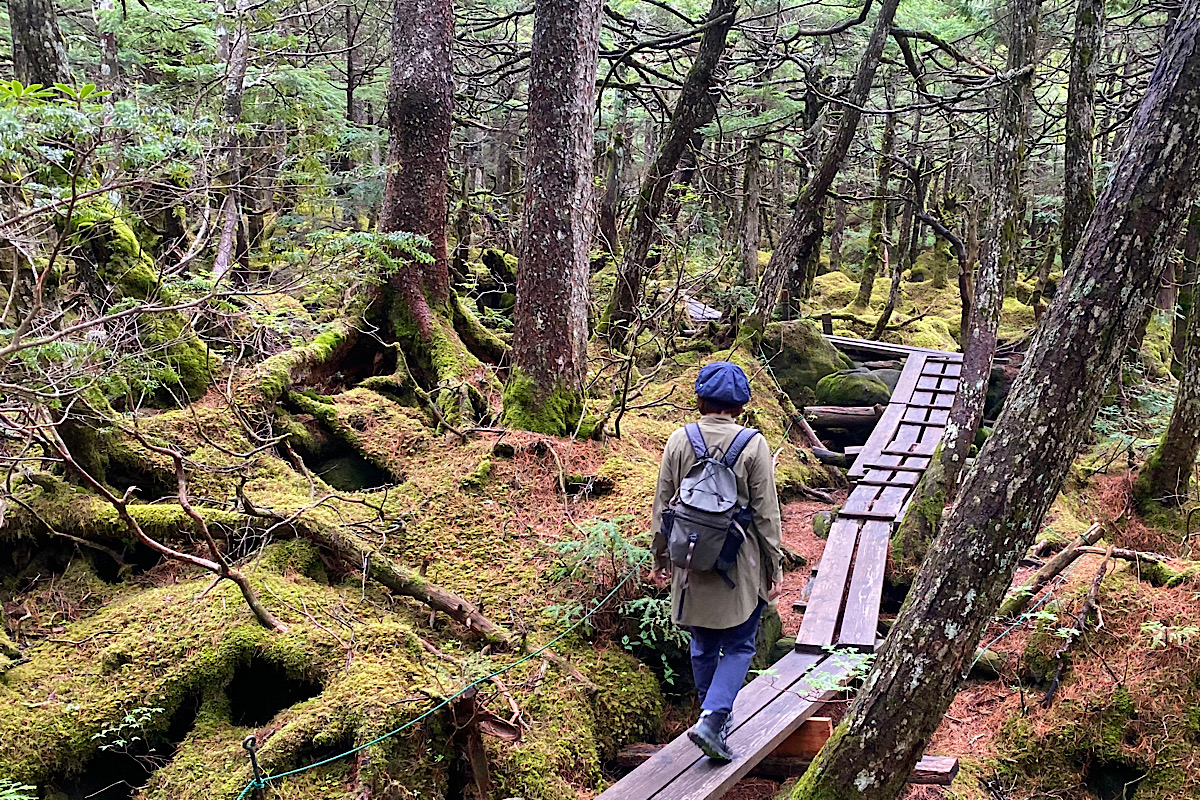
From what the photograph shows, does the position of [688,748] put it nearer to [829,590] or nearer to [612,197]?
[829,590]

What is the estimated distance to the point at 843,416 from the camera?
39.7 ft

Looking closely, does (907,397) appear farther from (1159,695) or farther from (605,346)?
(1159,695)

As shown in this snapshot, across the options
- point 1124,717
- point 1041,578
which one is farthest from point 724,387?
point 1041,578

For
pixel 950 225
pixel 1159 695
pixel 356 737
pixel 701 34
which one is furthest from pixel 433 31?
pixel 950 225

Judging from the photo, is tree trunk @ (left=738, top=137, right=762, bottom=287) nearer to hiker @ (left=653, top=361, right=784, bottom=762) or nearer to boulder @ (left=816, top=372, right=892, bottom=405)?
boulder @ (left=816, top=372, right=892, bottom=405)

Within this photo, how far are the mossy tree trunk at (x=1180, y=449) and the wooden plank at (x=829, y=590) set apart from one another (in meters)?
2.91

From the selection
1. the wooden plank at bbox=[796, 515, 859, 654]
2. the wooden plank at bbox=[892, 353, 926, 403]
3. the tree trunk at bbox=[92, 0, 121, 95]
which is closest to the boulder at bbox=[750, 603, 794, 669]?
the wooden plank at bbox=[796, 515, 859, 654]

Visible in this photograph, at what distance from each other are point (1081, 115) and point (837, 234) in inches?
696

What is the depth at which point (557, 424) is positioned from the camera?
734 centimetres

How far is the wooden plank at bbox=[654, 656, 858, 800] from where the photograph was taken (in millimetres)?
4203

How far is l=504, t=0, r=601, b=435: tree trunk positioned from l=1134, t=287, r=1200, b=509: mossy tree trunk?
5.84 metres

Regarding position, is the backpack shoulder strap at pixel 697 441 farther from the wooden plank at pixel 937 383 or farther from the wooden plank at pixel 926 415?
the wooden plank at pixel 937 383

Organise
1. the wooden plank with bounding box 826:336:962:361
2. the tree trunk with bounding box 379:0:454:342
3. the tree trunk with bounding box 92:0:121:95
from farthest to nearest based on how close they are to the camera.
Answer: the wooden plank with bounding box 826:336:962:361, the tree trunk with bounding box 92:0:121:95, the tree trunk with bounding box 379:0:454:342

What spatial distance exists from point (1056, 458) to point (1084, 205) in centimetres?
608
